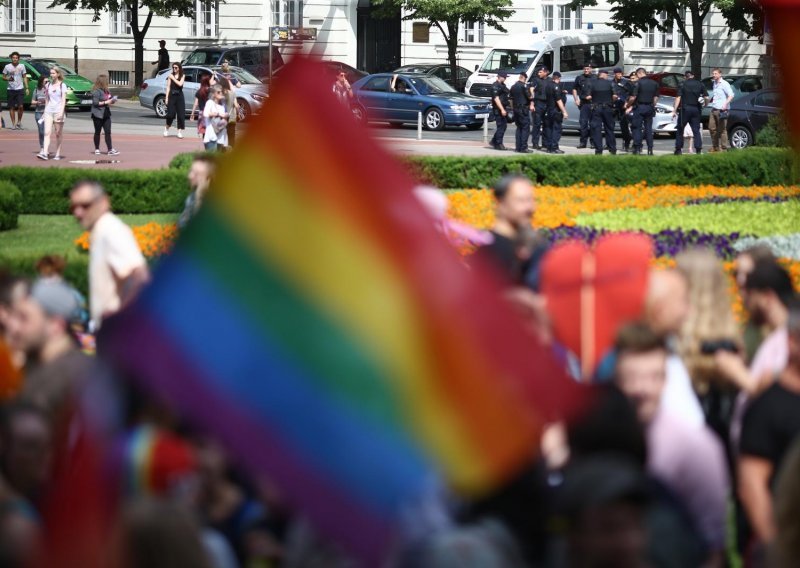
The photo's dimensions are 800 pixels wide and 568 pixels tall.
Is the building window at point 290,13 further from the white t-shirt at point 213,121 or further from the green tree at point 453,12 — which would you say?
the green tree at point 453,12

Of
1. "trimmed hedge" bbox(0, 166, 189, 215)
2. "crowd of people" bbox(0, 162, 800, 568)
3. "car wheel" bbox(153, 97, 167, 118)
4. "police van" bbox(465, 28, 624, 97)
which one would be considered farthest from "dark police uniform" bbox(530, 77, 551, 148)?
"crowd of people" bbox(0, 162, 800, 568)

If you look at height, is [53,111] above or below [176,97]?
below

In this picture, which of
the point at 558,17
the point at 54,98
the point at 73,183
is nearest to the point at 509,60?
the point at 558,17

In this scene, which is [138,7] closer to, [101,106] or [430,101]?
[430,101]

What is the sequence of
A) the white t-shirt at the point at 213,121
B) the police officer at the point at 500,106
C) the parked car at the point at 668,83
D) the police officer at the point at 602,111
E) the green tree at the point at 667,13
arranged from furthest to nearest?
the green tree at the point at 667,13 < the parked car at the point at 668,83 < the police officer at the point at 500,106 < the police officer at the point at 602,111 < the white t-shirt at the point at 213,121

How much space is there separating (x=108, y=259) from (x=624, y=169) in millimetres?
13259

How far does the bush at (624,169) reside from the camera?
1870cm

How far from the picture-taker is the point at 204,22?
139 ft

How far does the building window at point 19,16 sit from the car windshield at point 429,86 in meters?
19.0

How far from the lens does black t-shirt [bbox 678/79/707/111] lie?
928 inches

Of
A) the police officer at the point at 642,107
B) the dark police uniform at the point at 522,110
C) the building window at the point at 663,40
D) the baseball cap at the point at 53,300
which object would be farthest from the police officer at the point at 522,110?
the baseball cap at the point at 53,300

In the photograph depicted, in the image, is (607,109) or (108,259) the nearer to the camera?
(108,259)

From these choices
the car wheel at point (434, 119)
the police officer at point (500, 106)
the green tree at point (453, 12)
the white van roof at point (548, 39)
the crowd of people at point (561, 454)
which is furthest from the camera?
the green tree at point (453, 12)

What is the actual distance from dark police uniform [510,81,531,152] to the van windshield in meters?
8.81
